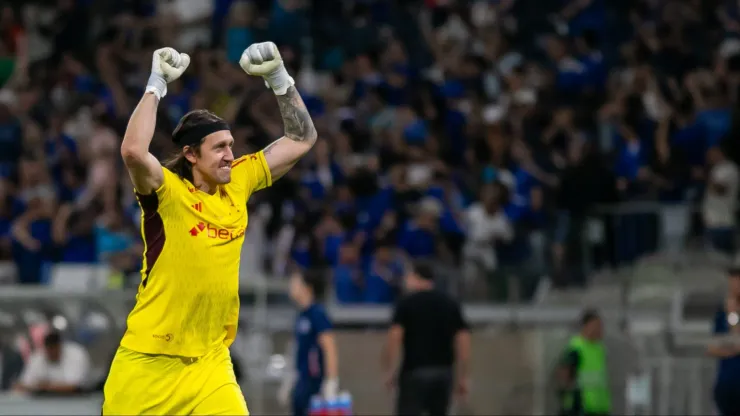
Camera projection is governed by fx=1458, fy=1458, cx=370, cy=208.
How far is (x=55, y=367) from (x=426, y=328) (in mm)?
4008

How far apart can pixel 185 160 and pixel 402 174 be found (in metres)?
9.19

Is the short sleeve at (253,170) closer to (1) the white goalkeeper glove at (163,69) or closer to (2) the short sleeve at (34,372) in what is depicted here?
(1) the white goalkeeper glove at (163,69)

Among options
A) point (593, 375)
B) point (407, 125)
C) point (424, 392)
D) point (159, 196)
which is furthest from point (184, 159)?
point (407, 125)

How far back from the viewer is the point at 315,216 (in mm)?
15828

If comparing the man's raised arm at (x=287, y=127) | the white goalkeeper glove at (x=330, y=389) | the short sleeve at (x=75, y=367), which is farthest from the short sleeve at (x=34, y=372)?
the man's raised arm at (x=287, y=127)

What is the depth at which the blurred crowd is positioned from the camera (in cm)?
1495

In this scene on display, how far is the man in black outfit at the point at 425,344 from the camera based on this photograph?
11.8 metres

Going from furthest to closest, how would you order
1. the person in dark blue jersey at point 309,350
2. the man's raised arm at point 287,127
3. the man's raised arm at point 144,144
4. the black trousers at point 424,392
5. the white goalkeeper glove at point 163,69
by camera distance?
the person in dark blue jersey at point 309,350 → the black trousers at point 424,392 → the man's raised arm at point 287,127 → the white goalkeeper glove at point 163,69 → the man's raised arm at point 144,144

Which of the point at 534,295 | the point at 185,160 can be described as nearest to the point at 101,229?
the point at 534,295

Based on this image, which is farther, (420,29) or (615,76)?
(420,29)

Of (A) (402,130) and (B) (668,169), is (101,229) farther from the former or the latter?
(B) (668,169)

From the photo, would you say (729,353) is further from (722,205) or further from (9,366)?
(9,366)

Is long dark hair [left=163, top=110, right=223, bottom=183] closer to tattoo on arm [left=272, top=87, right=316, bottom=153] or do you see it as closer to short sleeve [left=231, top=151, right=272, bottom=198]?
short sleeve [left=231, top=151, right=272, bottom=198]

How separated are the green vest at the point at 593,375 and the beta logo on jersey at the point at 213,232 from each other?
6.93m
